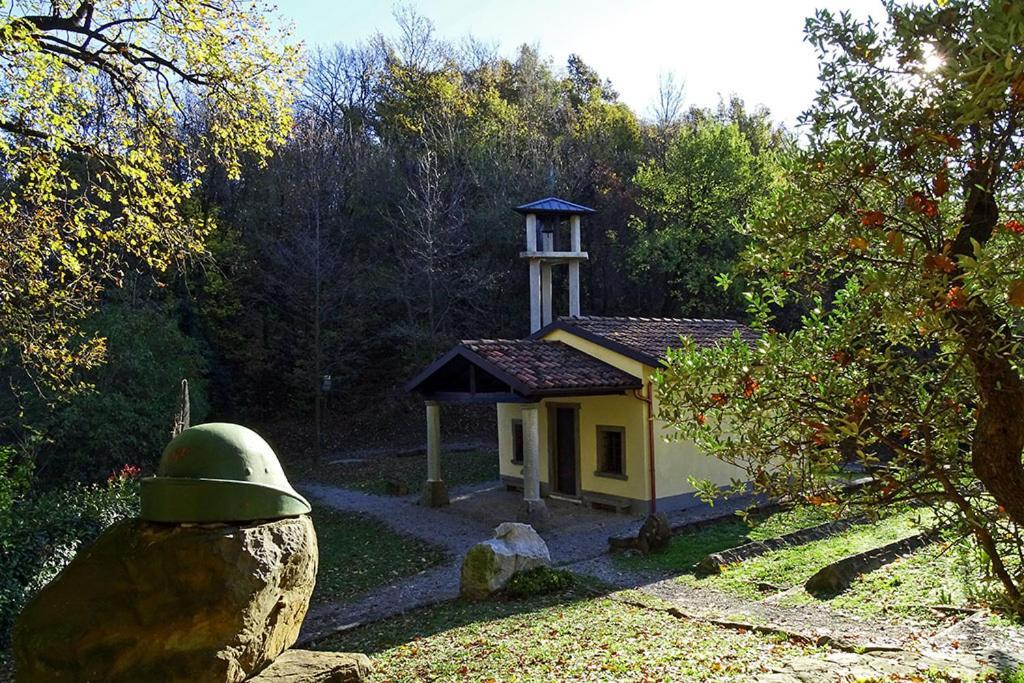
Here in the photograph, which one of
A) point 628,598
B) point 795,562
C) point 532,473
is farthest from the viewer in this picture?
point 532,473

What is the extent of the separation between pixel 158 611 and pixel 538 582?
656 cm

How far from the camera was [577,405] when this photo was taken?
Result: 15.7m

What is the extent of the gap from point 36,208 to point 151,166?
1.34 metres

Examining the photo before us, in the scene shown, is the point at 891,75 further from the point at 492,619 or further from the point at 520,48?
the point at 520,48

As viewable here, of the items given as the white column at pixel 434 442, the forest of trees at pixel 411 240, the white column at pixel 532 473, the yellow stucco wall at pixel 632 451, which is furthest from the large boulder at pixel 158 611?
the forest of trees at pixel 411 240

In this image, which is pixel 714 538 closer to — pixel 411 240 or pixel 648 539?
pixel 648 539

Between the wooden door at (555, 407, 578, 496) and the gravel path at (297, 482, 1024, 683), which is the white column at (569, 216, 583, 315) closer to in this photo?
the wooden door at (555, 407, 578, 496)

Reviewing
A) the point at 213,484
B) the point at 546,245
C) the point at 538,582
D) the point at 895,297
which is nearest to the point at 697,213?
the point at 546,245

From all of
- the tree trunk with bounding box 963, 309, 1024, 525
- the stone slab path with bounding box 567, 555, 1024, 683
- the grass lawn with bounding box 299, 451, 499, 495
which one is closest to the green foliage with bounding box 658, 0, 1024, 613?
the tree trunk with bounding box 963, 309, 1024, 525

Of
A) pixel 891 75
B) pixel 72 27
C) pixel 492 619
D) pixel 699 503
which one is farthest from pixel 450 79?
pixel 891 75

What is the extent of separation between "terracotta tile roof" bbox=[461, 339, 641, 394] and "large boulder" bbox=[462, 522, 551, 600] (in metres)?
3.67

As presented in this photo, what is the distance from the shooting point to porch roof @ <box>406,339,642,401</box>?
44.5 feet

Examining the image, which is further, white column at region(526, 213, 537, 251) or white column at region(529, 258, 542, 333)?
white column at region(529, 258, 542, 333)

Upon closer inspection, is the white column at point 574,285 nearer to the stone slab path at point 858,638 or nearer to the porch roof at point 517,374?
the porch roof at point 517,374
